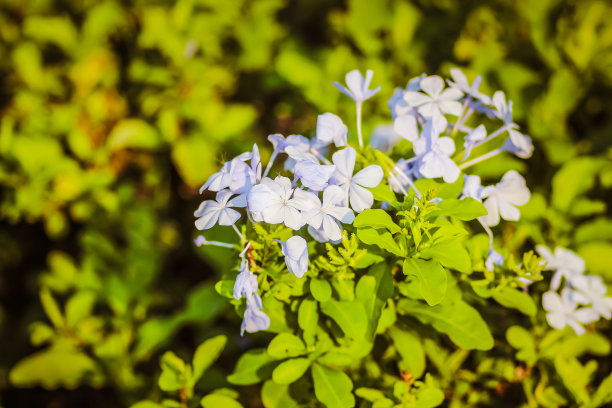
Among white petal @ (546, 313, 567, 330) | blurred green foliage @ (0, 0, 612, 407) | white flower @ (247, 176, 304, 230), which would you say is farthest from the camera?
blurred green foliage @ (0, 0, 612, 407)

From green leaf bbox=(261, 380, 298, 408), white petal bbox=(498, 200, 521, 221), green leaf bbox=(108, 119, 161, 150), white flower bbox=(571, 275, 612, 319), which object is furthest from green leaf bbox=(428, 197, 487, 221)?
green leaf bbox=(108, 119, 161, 150)

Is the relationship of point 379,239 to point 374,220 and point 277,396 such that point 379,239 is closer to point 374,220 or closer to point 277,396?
point 374,220

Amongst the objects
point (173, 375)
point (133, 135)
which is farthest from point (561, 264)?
point (133, 135)

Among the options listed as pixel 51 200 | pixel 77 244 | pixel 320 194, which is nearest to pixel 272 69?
pixel 51 200

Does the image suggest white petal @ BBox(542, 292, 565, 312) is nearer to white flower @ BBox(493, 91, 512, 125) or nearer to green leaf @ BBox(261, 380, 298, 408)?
white flower @ BBox(493, 91, 512, 125)

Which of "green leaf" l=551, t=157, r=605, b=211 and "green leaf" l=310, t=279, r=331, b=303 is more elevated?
"green leaf" l=310, t=279, r=331, b=303

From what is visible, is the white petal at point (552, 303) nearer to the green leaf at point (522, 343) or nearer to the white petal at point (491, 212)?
the green leaf at point (522, 343)
